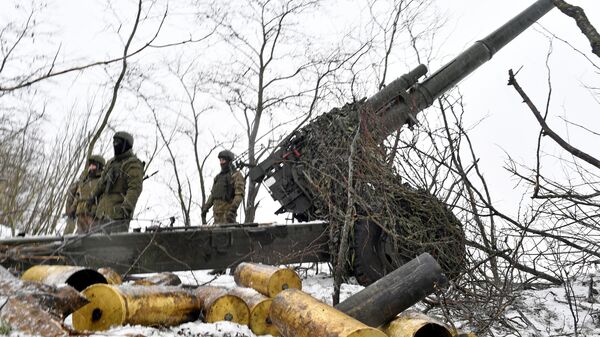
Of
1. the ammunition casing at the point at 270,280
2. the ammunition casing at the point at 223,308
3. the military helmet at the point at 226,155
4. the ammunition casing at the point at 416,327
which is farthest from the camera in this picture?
the military helmet at the point at 226,155

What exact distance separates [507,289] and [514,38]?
18.2 feet

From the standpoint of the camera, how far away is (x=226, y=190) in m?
8.41

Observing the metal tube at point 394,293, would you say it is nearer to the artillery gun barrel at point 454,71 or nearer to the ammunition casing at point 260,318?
the ammunition casing at point 260,318

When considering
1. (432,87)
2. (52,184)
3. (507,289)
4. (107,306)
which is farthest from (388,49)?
(107,306)

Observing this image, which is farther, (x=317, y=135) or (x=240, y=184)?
(x=240, y=184)

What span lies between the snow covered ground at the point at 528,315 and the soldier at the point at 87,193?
1529 mm

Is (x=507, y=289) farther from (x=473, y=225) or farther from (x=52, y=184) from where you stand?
(x=52, y=184)

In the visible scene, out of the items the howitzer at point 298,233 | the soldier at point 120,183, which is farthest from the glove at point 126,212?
the howitzer at point 298,233

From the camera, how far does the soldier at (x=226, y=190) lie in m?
8.30

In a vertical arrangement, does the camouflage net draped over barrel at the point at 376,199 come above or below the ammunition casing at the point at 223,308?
above

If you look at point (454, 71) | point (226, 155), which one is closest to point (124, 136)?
point (226, 155)

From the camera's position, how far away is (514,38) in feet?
27.6

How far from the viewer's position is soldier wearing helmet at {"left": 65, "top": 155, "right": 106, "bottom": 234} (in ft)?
21.3

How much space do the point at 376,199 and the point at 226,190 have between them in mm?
3547
